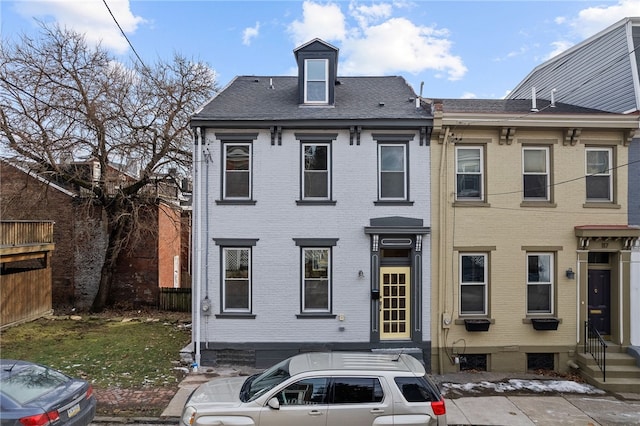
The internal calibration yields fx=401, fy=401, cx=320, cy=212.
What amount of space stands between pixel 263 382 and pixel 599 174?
36.0 ft

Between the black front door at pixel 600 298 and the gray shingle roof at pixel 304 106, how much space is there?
6.83 meters

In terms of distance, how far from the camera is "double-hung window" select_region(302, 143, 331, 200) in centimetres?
1145

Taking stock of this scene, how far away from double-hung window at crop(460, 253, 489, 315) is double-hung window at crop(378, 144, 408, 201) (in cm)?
264

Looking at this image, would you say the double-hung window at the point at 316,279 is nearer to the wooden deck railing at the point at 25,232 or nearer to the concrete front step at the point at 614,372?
the concrete front step at the point at 614,372

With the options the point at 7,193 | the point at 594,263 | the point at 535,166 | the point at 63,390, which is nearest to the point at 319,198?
the point at 535,166

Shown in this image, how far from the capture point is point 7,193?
17.8 meters

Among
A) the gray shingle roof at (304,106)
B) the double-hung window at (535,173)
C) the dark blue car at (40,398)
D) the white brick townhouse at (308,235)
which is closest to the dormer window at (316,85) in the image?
the gray shingle roof at (304,106)

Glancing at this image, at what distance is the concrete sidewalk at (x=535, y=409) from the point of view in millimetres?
8164

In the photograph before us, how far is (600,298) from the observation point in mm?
11703

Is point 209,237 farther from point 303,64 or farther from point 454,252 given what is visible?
point 454,252

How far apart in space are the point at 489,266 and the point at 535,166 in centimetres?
321

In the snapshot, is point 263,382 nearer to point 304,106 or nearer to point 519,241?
point 304,106

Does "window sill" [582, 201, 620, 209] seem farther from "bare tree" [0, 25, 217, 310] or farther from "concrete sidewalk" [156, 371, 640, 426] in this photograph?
"bare tree" [0, 25, 217, 310]

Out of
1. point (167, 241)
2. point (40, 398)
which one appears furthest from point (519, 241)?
point (167, 241)
